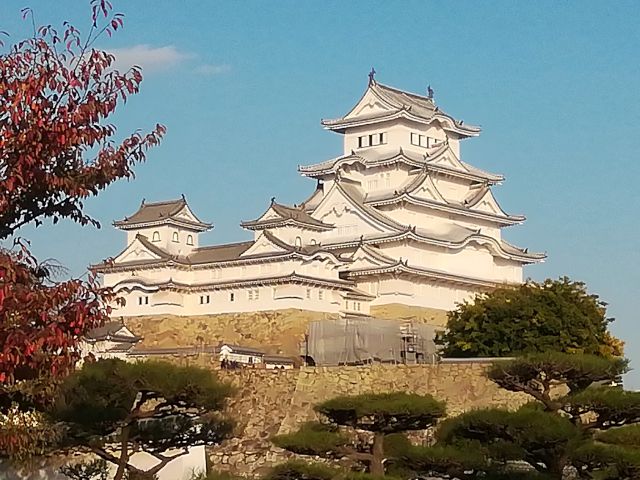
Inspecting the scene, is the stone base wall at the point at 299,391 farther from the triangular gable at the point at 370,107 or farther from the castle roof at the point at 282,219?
the triangular gable at the point at 370,107

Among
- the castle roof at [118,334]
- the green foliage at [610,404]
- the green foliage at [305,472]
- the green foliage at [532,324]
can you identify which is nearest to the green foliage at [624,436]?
the green foliage at [610,404]

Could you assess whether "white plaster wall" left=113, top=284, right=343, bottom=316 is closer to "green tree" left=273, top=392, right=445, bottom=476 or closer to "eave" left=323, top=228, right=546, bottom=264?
"eave" left=323, top=228, right=546, bottom=264

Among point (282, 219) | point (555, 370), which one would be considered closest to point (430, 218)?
point (282, 219)

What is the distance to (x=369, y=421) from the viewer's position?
44.0 feet

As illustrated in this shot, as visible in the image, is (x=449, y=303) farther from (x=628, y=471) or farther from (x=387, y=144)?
(x=628, y=471)

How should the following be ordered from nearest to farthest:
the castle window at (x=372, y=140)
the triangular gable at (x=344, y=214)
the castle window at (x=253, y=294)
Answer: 1. the castle window at (x=253, y=294)
2. the triangular gable at (x=344, y=214)
3. the castle window at (x=372, y=140)

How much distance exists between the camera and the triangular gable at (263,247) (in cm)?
4080

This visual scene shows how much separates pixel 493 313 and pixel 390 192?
15159 mm

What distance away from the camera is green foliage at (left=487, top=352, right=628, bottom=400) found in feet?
45.7

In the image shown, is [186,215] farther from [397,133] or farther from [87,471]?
[87,471]

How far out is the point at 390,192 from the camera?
44.3 metres

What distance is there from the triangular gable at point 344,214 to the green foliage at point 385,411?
94.8 feet

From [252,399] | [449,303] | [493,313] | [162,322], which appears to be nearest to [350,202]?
[449,303]

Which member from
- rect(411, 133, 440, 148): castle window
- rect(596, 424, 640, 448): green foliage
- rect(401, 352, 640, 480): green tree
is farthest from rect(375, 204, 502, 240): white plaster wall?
rect(596, 424, 640, 448): green foliage
